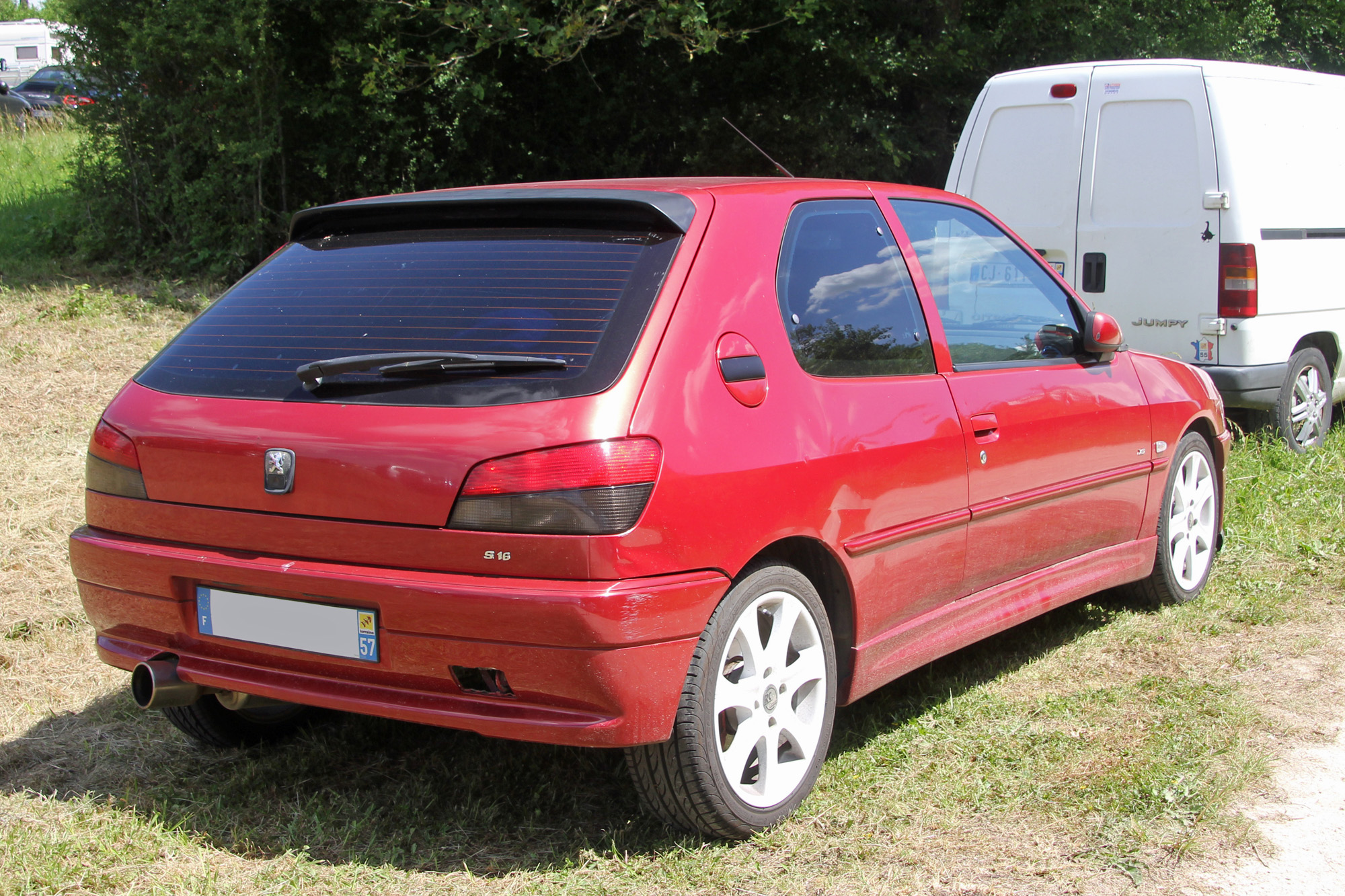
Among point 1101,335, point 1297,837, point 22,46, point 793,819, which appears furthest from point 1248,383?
point 22,46

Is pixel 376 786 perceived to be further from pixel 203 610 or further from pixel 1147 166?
pixel 1147 166

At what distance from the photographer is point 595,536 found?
106 inches

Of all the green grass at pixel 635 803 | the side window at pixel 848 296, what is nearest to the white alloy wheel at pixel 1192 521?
the green grass at pixel 635 803

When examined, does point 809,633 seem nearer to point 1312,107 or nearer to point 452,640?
point 452,640

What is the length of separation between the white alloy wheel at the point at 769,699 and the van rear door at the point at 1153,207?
492 cm

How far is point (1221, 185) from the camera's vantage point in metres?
7.08

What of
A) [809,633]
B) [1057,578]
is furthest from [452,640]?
[1057,578]

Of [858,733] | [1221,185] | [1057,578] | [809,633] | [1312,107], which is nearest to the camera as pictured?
[809,633]

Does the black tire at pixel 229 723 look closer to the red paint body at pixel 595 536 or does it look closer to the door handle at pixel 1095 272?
the red paint body at pixel 595 536

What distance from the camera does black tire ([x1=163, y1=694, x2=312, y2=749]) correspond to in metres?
3.70

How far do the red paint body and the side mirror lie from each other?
811mm

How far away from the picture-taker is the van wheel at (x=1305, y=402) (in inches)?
298

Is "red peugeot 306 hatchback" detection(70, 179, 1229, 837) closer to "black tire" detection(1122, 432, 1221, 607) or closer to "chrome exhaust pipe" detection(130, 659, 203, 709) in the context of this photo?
"chrome exhaust pipe" detection(130, 659, 203, 709)

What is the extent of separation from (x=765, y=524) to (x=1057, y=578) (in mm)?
1689
